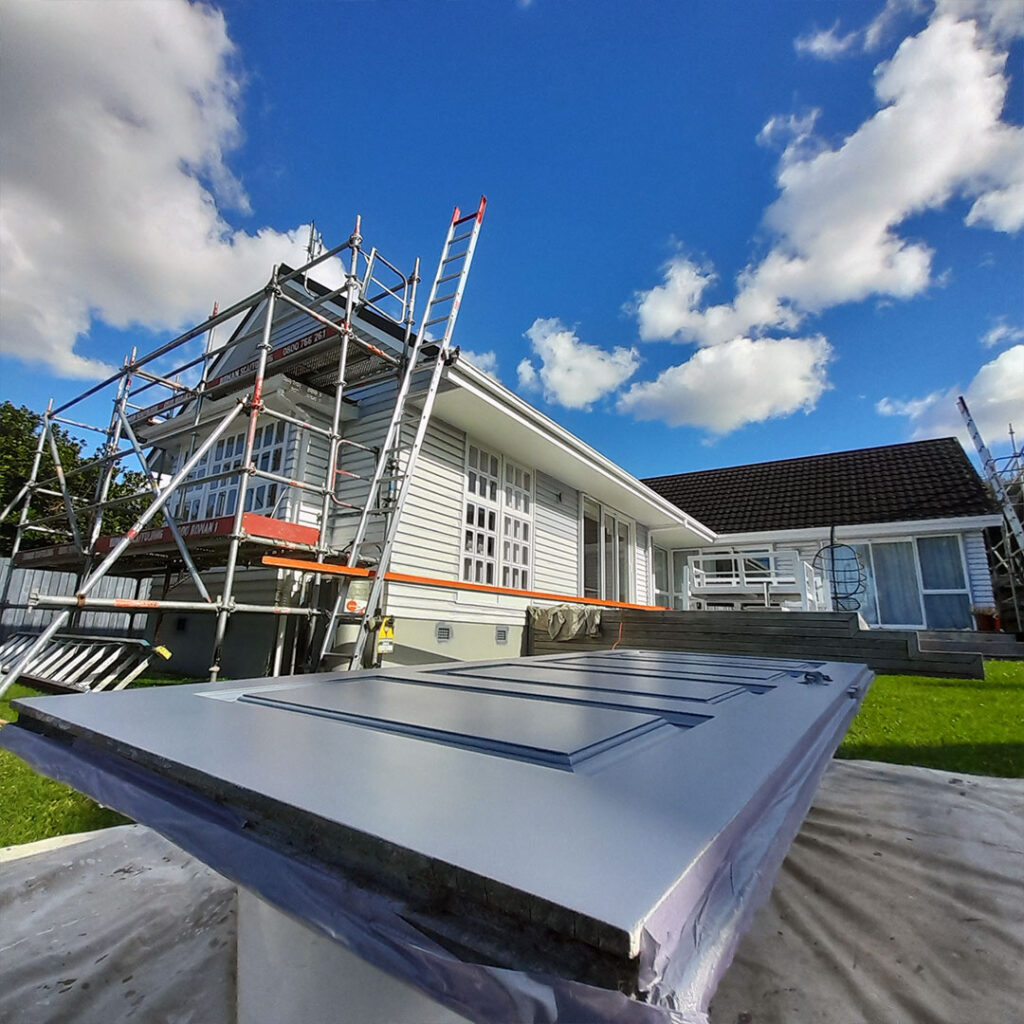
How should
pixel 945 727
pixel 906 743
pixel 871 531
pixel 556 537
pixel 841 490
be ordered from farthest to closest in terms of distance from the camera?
1. pixel 841 490
2. pixel 871 531
3. pixel 556 537
4. pixel 945 727
5. pixel 906 743

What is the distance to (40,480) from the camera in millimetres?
9031

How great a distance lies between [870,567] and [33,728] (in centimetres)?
1448

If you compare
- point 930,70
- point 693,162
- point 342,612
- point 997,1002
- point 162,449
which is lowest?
point 997,1002

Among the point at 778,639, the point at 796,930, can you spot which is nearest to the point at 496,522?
the point at 778,639

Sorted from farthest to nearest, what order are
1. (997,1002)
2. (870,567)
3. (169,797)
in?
Answer: (870,567) → (997,1002) → (169,797)

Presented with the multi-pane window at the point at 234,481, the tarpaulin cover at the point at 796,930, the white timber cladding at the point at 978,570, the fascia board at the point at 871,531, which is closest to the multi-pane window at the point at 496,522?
the multi-pane window at the point at 234,481

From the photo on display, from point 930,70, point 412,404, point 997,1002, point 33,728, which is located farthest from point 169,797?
point 930,70

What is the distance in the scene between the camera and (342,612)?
4.71 m

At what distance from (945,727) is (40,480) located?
1308cm

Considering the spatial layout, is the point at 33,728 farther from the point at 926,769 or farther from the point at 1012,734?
the point at 1012,734

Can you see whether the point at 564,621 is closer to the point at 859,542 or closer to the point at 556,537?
the point at 556,537

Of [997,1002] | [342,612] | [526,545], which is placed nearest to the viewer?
[997,1002]

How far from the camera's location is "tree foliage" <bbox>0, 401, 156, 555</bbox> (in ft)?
30.8

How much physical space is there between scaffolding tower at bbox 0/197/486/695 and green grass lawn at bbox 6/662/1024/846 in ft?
4.09
